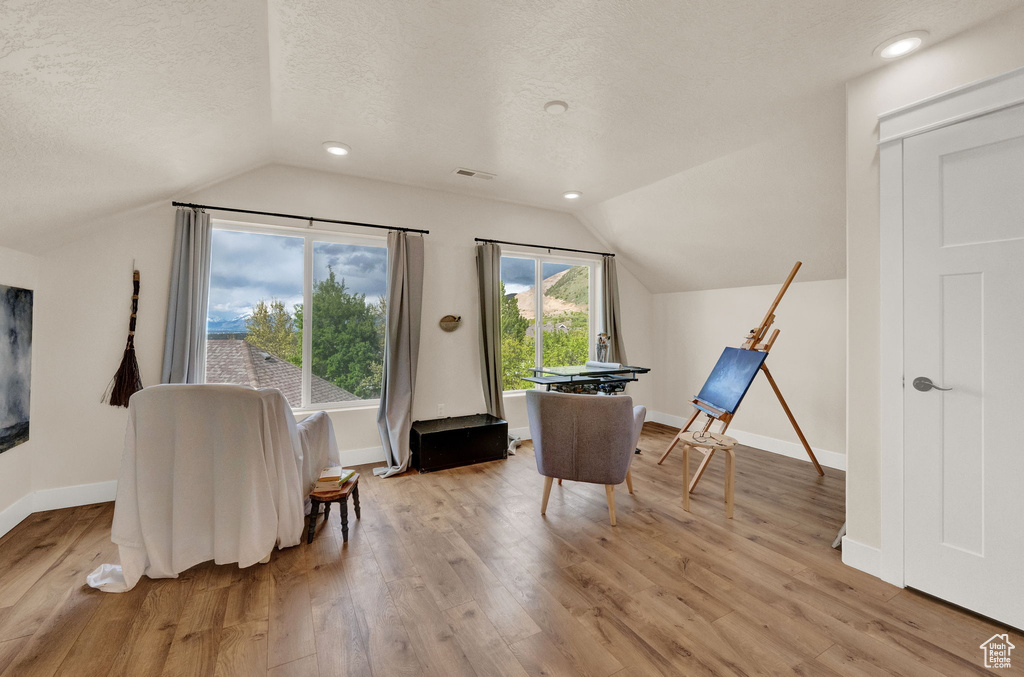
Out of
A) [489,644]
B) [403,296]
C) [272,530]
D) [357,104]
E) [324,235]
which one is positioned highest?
[357,104]

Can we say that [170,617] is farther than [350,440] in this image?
No

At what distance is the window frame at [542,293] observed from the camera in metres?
4.84

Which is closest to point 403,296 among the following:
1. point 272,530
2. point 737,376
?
point 272,530

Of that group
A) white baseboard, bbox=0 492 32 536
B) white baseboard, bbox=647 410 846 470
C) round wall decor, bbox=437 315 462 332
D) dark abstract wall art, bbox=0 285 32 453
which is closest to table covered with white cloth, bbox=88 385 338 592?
white baseboard, bbox=0 492 32 536

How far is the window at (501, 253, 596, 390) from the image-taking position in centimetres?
484

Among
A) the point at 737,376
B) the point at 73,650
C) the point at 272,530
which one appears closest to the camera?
the point at 73,650

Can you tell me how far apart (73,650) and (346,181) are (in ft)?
11.4

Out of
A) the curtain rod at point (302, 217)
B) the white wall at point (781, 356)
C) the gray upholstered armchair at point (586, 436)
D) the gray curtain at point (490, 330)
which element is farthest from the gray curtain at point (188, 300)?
the white wall at point (781, 356)

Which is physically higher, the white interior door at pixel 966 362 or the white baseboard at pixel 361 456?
the white interior door at pixel 966 362

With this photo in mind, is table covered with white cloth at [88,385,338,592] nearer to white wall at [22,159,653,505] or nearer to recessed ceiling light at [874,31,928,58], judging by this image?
white wall at [22,159,653,505]

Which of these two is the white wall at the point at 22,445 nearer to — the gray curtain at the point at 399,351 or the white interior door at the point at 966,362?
the gray curtain at the point at 399,351

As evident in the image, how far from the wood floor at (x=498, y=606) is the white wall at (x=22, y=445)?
129mm

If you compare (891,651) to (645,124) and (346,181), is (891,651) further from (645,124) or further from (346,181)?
(346,181)

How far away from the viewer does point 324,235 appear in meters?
3.86
